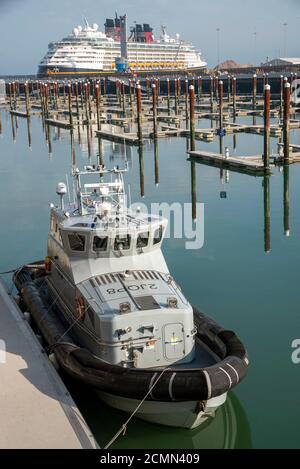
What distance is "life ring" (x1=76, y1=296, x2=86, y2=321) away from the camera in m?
13.7

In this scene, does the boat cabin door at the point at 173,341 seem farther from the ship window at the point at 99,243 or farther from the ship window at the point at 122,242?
the ship window at the point at 99,243

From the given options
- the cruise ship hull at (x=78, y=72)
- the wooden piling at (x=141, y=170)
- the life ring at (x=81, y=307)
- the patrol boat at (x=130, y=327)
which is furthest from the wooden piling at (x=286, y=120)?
the cruise ship hull at (x=78, y=72)

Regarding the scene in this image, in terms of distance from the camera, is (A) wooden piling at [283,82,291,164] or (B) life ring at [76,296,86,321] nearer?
(B) life ring at [76,296,86,321]

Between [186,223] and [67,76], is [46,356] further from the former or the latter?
[67,76]

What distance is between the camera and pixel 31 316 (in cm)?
1717

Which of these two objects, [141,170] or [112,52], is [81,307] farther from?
[112,52]

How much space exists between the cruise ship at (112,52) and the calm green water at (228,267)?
361 feet

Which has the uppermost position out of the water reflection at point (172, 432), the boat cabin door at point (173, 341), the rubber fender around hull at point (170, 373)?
the boat cabin door at point (173, 341)

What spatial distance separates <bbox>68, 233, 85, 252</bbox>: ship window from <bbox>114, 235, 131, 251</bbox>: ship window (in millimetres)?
795

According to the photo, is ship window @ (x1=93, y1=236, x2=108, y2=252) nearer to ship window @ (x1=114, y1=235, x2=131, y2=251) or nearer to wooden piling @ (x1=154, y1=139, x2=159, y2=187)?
ship window @ (x1=114, y1=235, x2=131, y2=251)

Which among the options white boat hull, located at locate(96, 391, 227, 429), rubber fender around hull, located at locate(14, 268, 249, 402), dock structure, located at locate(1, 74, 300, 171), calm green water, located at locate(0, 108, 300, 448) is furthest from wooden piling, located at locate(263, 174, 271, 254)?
white boat hull, located at locate(96, 391, 227, 429)

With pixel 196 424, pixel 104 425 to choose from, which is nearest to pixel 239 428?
pixel 196 424

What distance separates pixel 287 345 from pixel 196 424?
413 cm

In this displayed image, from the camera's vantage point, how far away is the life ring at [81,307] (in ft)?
45.0
